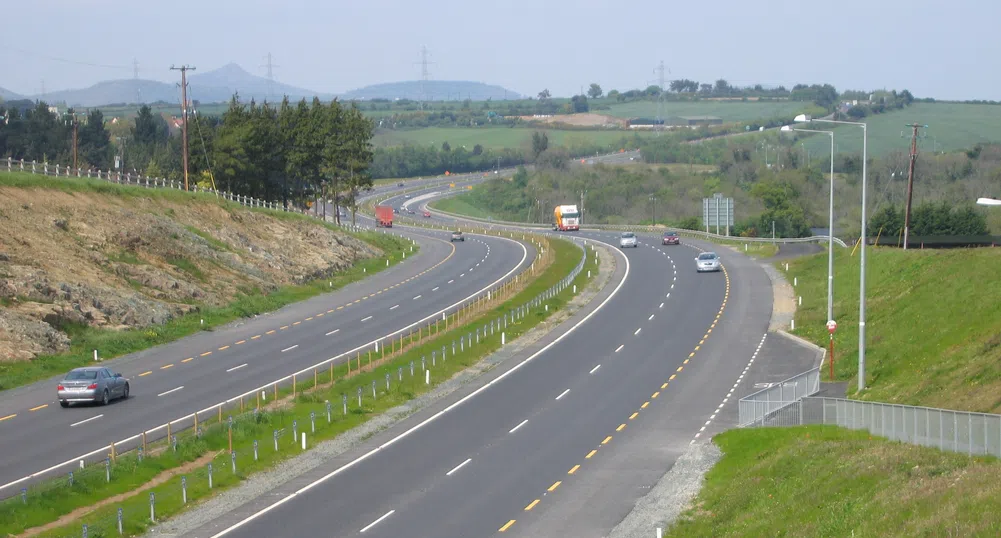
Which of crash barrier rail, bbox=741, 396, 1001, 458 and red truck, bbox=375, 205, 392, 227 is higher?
crash barrier rail, bbox=741, 396, 1001, 458

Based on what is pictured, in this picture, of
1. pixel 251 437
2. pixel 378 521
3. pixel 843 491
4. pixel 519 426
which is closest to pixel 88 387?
pixel 251 437

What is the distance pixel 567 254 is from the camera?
95812 mm

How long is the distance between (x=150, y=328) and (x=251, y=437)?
865 inches

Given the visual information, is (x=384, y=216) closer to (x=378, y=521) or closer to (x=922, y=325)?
(x=922, y=325)

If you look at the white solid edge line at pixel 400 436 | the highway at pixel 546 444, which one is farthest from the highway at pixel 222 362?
the highway at pixel 546 444

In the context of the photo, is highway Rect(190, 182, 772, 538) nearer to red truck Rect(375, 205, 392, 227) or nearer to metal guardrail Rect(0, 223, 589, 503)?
metal guardrail Rect(0, 223, 589, 503)

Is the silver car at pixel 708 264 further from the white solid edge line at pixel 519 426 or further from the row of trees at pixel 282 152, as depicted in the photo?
the white solid edge line at pixel 519 426

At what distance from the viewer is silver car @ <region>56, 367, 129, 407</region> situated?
39938 millimetres

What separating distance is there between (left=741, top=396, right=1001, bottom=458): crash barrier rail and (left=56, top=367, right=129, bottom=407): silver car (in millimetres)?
21725

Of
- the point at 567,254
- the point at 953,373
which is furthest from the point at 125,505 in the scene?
the point at 567,254

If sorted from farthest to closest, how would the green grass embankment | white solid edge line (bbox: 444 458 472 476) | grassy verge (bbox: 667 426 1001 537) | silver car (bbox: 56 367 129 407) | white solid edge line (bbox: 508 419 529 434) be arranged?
1. silver car (bbox: 56 367 129 407)
2. white solid edge line (bbox: 508 419 529 434)
3. white solid edge line (bbox: 444 458 472 476)
4. the green grass embankment
5. grassy verge (bbox: 667 426 1001 537)

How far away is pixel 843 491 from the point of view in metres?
22.6

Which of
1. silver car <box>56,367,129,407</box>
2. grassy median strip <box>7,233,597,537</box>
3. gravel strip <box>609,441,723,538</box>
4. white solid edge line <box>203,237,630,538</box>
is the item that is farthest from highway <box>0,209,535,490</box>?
gravel strip <box>609,441,723,538</box>

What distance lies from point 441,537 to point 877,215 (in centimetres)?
7892
